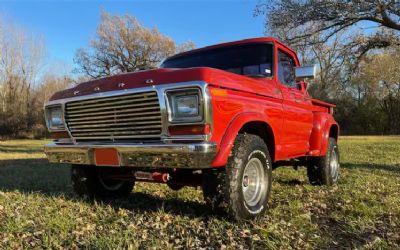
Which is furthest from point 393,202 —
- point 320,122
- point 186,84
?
point 186,84

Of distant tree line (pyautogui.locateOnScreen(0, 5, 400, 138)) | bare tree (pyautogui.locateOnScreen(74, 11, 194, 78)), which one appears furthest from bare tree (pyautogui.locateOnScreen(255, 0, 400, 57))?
bare tree (pyautogui.locateOnScreen(74, 11, 194, 78))

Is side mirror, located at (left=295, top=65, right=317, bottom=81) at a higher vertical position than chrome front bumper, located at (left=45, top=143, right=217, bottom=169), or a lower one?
higher

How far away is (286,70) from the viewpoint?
6160 millimetres

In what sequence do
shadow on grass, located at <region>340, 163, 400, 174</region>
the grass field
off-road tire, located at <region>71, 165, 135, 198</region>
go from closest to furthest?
the grass field < off-road tire, located at <region>71, 165, 135, 198</region> < shadow on grass, located at <region>340, 163, 400, 174</region>

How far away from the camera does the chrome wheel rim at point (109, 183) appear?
18.4 ft

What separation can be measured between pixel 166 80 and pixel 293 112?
2.42m

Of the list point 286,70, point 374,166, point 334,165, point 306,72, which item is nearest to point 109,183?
point 286,70

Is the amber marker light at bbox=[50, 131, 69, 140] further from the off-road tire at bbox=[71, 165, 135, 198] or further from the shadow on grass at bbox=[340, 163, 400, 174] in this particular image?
the shadow on grass at bbox=[340, 163, 400, 174]

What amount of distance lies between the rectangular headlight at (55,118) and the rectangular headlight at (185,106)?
1661mm

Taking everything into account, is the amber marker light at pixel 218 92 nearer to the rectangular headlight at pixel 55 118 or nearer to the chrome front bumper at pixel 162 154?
the chrome front bumper at pixel 162 154

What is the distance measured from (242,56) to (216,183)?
2.11 m

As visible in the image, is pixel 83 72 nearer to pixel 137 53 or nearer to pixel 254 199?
pixel 137 53

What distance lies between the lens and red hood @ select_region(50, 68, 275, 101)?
3.98 meters

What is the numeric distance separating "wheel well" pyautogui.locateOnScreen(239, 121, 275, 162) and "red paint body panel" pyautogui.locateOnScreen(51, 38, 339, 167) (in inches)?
1.8
